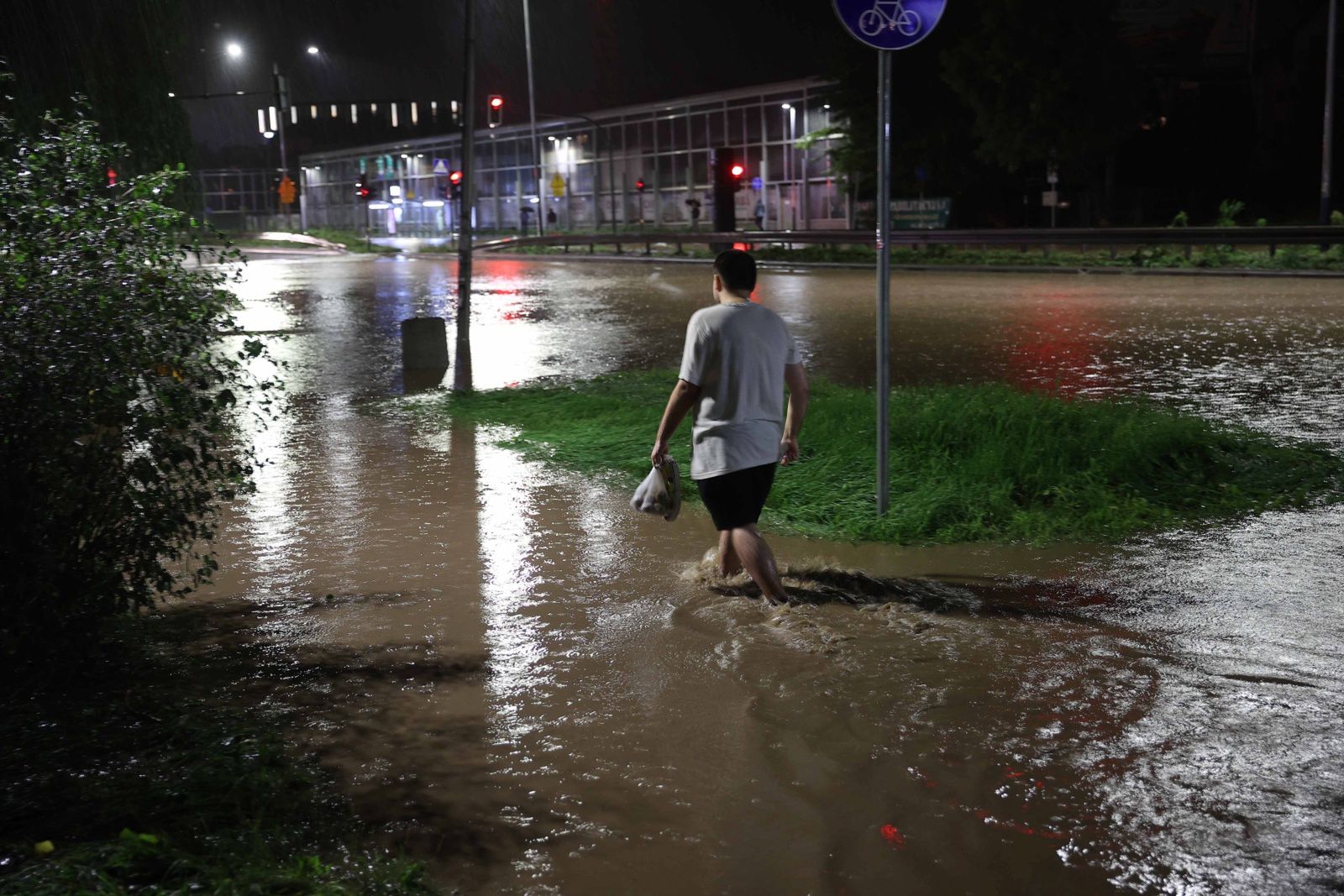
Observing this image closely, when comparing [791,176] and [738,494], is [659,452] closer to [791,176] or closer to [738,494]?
[738,494]

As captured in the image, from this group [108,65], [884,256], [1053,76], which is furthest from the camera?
[1053,76]

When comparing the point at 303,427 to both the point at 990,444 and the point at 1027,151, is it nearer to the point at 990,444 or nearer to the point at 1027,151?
the point at 990,444

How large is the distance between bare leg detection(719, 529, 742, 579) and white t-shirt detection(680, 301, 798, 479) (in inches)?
17.1

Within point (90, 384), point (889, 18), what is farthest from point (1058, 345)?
point (90, 384)

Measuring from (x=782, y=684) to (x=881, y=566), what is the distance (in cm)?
197

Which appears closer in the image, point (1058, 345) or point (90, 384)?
point (90, 384)

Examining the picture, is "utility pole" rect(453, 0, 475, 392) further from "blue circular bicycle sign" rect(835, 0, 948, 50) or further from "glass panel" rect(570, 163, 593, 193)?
"glass panel" rect(570, 163, 593, 193)

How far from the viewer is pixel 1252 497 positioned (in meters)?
8.47

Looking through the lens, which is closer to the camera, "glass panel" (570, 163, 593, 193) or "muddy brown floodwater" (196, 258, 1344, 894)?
"muddy brown floodwater" (196, 258, 1344, 894)

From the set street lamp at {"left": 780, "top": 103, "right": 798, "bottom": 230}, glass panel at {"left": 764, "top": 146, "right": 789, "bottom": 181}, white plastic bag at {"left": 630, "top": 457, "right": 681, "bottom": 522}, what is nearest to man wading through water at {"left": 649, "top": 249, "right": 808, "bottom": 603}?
white plastic bag at {"left": 630, "top": 457, "right": 681, "bottom": 522}

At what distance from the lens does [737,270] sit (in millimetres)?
6125

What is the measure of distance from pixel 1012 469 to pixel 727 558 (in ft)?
9.73

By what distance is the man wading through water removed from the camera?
20.1ft

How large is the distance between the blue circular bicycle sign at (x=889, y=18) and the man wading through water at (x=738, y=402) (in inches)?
79.5
